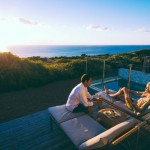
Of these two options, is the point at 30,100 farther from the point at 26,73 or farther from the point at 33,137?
the point at 33,137

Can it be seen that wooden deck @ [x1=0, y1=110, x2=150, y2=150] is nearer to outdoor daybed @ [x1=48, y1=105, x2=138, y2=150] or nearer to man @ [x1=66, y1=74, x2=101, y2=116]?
outdoor daybed @ [x1=48, y1=105, x2=138, y2=150]

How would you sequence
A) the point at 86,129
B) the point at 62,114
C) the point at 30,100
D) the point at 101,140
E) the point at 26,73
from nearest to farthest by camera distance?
the point at 101,140, the point at 86,129, the point at 62,114, the point at 30,100, the point at 26,73

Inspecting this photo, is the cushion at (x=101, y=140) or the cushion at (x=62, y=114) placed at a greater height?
the cushion at (x=101, y=140)

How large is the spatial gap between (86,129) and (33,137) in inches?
54.2

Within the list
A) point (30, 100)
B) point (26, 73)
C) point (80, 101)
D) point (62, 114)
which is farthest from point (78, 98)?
point (26, 73)

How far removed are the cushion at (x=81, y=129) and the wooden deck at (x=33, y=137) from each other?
1.53 ft

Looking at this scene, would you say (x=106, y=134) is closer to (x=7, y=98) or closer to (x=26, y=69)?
(x=7, y=98)

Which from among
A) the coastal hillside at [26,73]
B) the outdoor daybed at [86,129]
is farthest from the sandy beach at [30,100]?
the outdoor daybed at [86,129]

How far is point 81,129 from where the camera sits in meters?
3.02

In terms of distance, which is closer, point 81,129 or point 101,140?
point 101,140

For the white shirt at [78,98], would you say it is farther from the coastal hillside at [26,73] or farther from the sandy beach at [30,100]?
the coastal hillside at [26,73]

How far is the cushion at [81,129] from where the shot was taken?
9.08ft

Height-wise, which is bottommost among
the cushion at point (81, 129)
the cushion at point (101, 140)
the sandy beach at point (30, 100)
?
the sandy beach at point (30, 100)

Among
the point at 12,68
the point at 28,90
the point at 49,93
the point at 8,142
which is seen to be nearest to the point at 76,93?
the point at 8,142
